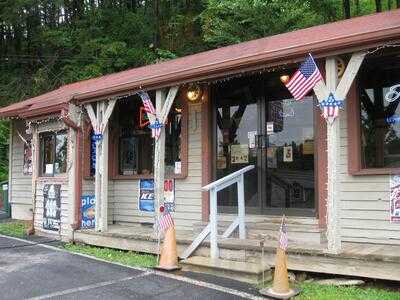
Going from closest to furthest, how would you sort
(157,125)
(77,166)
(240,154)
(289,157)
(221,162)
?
(289,157)
(157,125)
(240,154)
(221,162)
(77,166)

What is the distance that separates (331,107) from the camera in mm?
6504

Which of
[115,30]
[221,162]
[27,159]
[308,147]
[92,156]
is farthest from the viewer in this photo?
[115,30]

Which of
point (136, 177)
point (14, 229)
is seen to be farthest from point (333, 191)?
point (14, 229)

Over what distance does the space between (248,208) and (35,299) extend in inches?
153

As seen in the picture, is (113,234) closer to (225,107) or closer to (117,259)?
(117,259)

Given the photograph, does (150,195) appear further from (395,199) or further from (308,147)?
(395,199)

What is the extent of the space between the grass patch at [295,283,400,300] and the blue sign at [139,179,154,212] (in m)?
4.60

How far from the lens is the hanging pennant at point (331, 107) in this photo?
6.47 metres

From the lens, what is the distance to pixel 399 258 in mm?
5969

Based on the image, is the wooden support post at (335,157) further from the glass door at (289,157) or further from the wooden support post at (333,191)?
the glass door at (289,157)

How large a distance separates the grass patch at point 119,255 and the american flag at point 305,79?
3408 millimetres

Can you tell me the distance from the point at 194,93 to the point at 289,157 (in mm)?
2244

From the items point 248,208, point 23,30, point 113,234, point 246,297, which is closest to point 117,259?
point 113,234

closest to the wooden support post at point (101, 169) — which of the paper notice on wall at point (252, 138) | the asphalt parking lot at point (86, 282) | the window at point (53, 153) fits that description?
the asphalt parking lot at point (86, 282)
